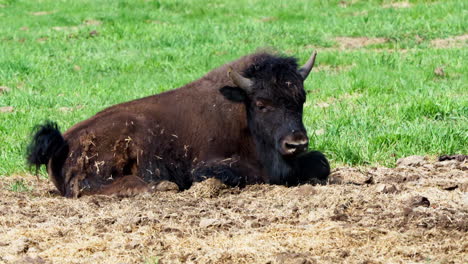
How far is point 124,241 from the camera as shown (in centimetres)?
545

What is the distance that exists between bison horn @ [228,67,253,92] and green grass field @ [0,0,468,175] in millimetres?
955

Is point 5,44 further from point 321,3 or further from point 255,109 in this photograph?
point 255,109

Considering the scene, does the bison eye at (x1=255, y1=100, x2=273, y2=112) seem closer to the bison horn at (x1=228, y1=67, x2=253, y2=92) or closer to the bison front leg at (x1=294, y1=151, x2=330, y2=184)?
the bison horn at (x1=228, y1=67, x2=253, y2=92)

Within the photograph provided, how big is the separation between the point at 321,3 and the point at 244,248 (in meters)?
20.5

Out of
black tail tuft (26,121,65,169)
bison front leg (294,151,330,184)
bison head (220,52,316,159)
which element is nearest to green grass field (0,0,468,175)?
bison head (220,52,316,159)

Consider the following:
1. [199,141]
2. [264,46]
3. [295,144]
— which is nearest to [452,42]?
[264,46]

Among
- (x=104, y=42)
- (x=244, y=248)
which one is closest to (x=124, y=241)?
(x=244, y=248)

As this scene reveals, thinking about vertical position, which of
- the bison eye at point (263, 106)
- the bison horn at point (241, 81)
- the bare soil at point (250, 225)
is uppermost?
the bison horn at point (241, 81)

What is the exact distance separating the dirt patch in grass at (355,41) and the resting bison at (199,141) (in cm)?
1076

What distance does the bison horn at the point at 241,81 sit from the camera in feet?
25.3

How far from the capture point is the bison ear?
7.91 meters

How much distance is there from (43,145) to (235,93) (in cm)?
187

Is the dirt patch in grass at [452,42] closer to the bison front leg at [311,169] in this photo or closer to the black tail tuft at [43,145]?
the bison front leg at [311,169]

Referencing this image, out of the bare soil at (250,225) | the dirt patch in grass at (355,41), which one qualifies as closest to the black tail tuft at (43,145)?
the bare soil at (250,225)
